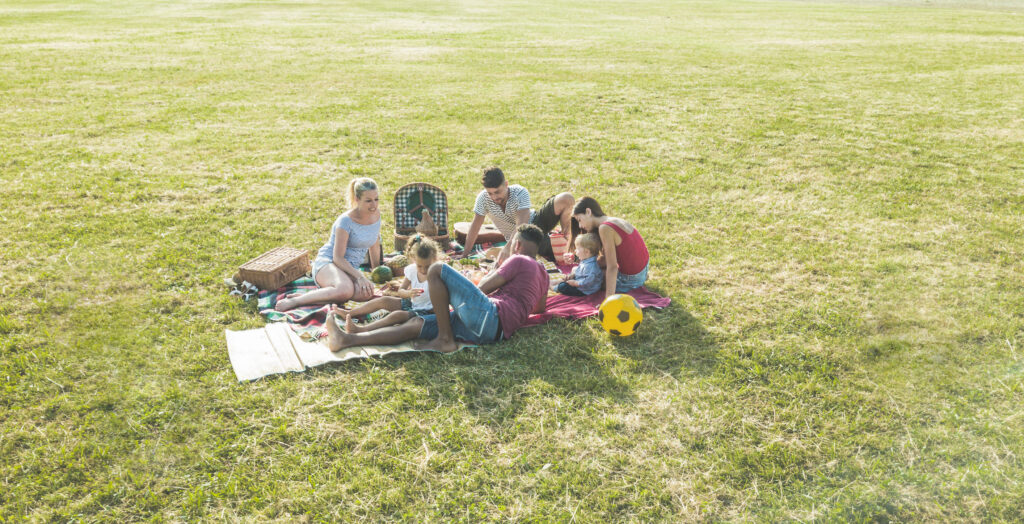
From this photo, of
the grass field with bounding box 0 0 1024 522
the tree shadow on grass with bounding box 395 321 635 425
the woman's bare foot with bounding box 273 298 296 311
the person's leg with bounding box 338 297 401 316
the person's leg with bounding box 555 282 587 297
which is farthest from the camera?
the person's leg with bounding box 555 282 587 297

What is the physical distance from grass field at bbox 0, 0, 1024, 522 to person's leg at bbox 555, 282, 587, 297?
36.9 inches

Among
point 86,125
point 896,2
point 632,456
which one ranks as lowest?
point 632,456

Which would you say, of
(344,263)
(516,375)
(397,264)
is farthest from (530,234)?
(344,263)

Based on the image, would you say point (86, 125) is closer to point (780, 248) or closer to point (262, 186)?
point (262, 186)

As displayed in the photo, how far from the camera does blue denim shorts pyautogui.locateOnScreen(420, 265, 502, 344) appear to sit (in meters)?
6.73

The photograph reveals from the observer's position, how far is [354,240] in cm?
847

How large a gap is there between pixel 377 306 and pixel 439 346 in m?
1.07

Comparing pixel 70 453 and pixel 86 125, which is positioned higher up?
pixel 86 125

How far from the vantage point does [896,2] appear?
6319 centimetres

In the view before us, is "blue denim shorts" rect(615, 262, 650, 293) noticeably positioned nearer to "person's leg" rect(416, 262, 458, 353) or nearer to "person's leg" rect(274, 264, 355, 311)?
"person's leg" rect(416, 262, 458, 353)

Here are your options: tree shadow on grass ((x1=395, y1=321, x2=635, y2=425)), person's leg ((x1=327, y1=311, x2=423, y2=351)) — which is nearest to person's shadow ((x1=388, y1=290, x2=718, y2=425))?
tree shadow on grass ((x1=395, y1=321, x2=635, y2=425))

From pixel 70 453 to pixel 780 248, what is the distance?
342 inches

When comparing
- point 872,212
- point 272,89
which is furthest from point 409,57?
point 872,212

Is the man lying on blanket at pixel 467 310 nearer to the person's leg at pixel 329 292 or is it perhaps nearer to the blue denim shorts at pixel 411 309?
the blue denim shorts at pixel 411 309
